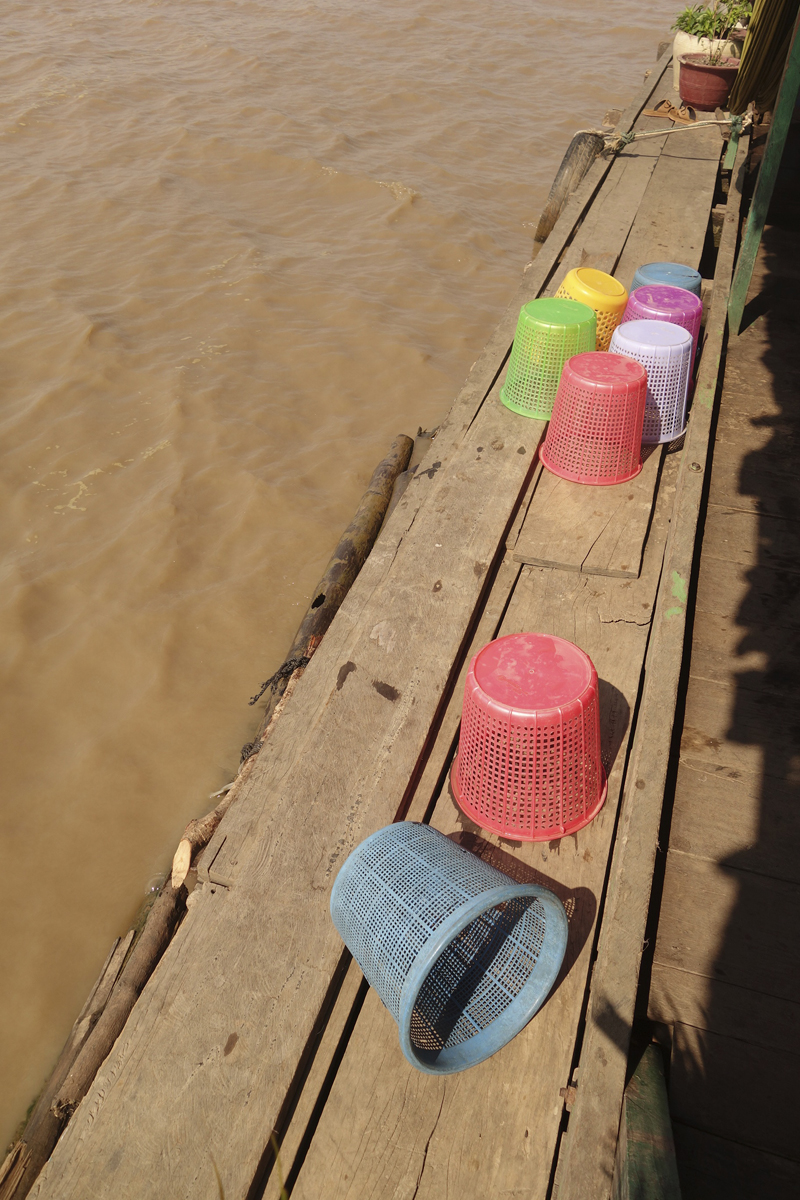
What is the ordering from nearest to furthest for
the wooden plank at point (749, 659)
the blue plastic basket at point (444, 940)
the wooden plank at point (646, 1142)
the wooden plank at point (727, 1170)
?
the wooden plank at point (646, 1142), the blue plastic basket at point (444, 940), the wooden plank at point (727, 1170), the wooden plank at point (749, 659)

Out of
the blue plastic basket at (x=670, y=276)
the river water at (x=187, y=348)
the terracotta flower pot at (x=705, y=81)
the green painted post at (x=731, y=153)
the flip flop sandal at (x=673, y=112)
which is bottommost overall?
the river water at (x=187, y=348)

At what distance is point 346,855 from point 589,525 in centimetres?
185

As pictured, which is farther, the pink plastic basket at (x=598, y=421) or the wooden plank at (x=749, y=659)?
the pink plastic basket at (x=598, y=421)

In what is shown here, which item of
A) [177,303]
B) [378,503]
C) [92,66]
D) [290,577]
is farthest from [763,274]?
[92,66]

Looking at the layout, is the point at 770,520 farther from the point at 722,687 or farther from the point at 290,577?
the point at 290,577

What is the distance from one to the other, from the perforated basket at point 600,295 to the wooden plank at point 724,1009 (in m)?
3.05

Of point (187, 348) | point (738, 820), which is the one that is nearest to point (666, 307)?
point (738, 820)

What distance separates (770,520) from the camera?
394 centimetres

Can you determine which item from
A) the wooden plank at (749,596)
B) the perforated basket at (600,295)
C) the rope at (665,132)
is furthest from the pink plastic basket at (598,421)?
the rope at (665,132)

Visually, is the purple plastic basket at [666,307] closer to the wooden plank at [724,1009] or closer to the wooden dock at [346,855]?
the wooden dock at [346,855]

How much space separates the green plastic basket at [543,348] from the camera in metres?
3.83

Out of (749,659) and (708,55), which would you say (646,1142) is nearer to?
(749,659)

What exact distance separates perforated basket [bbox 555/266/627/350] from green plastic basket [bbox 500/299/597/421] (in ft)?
0.91

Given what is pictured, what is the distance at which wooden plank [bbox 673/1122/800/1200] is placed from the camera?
209 cm
